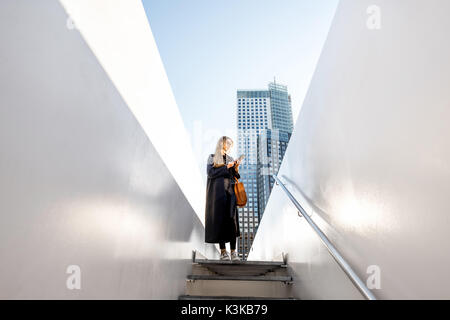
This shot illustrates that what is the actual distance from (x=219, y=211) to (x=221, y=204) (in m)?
0.07

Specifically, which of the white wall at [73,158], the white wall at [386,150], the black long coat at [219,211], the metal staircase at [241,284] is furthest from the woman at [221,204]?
the white wall at [73,158]

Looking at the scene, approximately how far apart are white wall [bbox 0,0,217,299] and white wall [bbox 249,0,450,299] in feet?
3.10

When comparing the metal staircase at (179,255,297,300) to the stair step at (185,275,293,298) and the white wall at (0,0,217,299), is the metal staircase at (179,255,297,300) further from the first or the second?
the white wall at (0,0,217,299)

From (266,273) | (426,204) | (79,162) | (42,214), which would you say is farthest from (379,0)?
(266,273)

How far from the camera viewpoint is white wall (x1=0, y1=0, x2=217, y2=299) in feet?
1.94

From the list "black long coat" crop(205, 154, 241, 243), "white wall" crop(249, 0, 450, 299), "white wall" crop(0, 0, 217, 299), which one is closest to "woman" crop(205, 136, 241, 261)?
"black long coat" crop(205, 154, 241, 243)

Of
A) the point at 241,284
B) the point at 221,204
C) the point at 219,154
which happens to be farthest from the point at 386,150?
the point at 219,154

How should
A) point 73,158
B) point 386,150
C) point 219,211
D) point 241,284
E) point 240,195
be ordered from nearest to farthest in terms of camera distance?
point 73,158
point 386,150
point 241,284
point 219,211
point 240,195

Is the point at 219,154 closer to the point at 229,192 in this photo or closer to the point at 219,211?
the point at 229,192

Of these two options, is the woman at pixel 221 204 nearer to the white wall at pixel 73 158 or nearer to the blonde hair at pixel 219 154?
the blonde hair at pixel 219 154

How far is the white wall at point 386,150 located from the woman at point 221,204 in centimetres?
108

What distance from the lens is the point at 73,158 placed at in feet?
2.60

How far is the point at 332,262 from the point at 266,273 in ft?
5.01

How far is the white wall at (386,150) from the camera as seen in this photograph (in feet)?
2.37
